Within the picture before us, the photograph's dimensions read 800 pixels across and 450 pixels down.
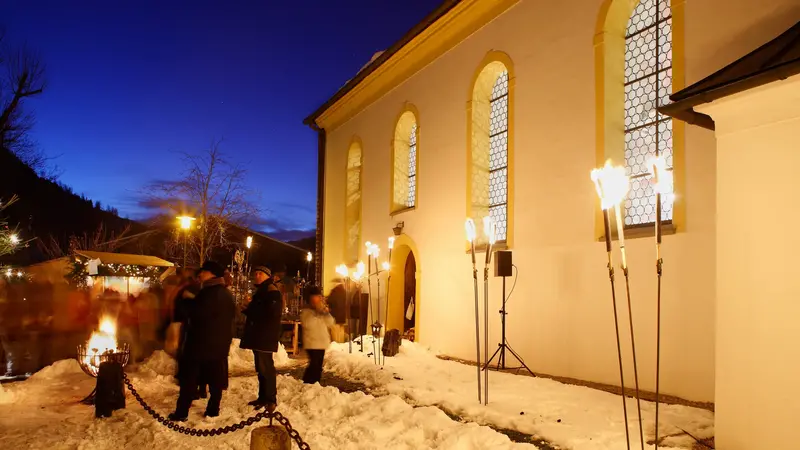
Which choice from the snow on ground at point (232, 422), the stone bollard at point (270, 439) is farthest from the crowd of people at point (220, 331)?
the stone bollard at point (270, 439)

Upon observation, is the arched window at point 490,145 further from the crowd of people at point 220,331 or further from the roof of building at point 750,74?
the roof of building at point 750,74

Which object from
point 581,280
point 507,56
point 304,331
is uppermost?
point 507,56

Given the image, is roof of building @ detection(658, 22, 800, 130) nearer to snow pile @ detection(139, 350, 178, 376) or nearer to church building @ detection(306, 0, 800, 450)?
church building @ detection(306, 0, 800, 450)

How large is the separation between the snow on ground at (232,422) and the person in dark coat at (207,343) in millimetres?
280

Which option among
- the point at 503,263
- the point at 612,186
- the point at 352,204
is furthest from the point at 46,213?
the point at 612,186

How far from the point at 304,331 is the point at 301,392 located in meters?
0.88

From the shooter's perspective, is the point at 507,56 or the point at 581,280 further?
the point at 507,56

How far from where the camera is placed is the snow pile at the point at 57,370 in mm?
9414

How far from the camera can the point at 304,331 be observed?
28.0ft

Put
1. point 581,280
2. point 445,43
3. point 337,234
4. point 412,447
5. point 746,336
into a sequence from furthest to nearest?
point 337,234, point 445,43, point 581,280, point 412,447, point 746,336

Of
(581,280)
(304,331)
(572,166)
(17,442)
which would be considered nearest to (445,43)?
(572,166)

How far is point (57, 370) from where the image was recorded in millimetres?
9781

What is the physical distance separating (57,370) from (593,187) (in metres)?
9.42

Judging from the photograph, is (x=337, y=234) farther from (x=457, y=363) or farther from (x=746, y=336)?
(x=746, y=336)
